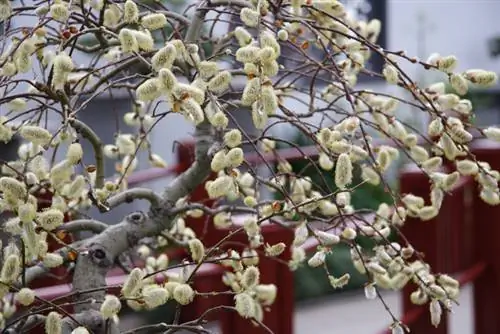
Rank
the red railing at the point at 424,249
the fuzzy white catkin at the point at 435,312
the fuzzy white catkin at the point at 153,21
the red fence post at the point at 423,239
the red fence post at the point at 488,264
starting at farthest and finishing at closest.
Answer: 1. the red fence post at the point at 488,264
2. the red fence post at the point at 423,239
3. the red railing at the point at 424,249
4. the fuzzy white catkin at the point at 435,312
5. the fuzzy white catkin at the point at 153,21

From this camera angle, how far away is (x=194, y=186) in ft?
3.90

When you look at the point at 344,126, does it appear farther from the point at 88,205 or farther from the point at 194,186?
the point at 88,205

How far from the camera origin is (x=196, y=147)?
1.16 m

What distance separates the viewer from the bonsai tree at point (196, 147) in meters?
0.88

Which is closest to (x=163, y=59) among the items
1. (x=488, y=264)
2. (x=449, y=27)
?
(x=488, y=264)

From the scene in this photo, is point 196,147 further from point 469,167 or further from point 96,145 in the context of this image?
point 469,167

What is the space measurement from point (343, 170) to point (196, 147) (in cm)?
31

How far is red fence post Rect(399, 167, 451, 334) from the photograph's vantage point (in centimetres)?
219

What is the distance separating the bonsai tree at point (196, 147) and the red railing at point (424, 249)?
217mm

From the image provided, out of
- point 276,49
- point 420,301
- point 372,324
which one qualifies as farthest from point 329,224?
point 372,324

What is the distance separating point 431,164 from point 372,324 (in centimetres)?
377

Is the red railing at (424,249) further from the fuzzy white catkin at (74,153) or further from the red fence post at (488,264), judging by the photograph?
the fuzzy white catkin at (74,153)

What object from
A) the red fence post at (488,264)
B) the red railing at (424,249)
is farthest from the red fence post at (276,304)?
the red fence post at (488,264)

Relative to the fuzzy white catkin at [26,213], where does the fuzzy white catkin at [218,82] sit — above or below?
above
